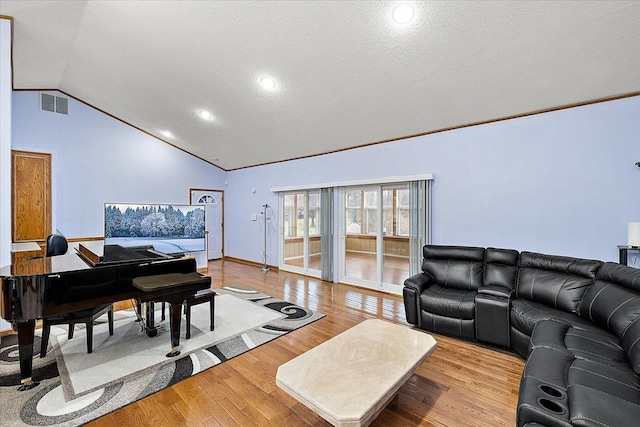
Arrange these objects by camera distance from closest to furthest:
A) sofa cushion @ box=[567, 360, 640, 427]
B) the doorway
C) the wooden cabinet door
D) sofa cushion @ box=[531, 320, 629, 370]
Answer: sofa cushion @ box=[567, 360, 640, 427], sofa cushion @ box=[531, 320, 629, 370], the wooden cabinet door, the doorway

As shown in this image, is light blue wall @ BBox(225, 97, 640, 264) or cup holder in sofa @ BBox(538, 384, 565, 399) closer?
cup holder in sofa @ BBox(538, 384, 565, 399)

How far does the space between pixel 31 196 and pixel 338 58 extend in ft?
21.0

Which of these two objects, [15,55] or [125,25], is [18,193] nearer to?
[15,55]

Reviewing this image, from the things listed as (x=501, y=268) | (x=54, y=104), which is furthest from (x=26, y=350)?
(x=54, y=104)

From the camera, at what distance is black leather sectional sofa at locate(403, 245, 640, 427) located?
153cm

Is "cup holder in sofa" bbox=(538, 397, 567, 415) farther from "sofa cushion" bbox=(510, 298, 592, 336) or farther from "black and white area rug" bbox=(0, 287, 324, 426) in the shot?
"black and white area rug" bbox=(0, 287, 324, 426)

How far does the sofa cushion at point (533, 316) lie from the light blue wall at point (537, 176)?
110cm

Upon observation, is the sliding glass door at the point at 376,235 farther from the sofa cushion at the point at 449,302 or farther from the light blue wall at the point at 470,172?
the sofa cushion at the point at 449,302

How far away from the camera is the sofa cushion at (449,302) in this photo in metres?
3.24

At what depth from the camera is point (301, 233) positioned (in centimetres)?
697

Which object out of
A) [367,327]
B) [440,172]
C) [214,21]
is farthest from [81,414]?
[440,172]

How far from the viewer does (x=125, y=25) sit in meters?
3.60

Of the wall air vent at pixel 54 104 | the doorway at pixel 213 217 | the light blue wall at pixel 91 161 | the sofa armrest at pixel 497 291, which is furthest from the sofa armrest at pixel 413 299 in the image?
the wall air vent at pixel 54 104

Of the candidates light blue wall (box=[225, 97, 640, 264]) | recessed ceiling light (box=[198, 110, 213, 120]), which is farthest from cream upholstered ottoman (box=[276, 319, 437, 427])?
recessed ceiling light (box=[198, 110, 213, 120])
